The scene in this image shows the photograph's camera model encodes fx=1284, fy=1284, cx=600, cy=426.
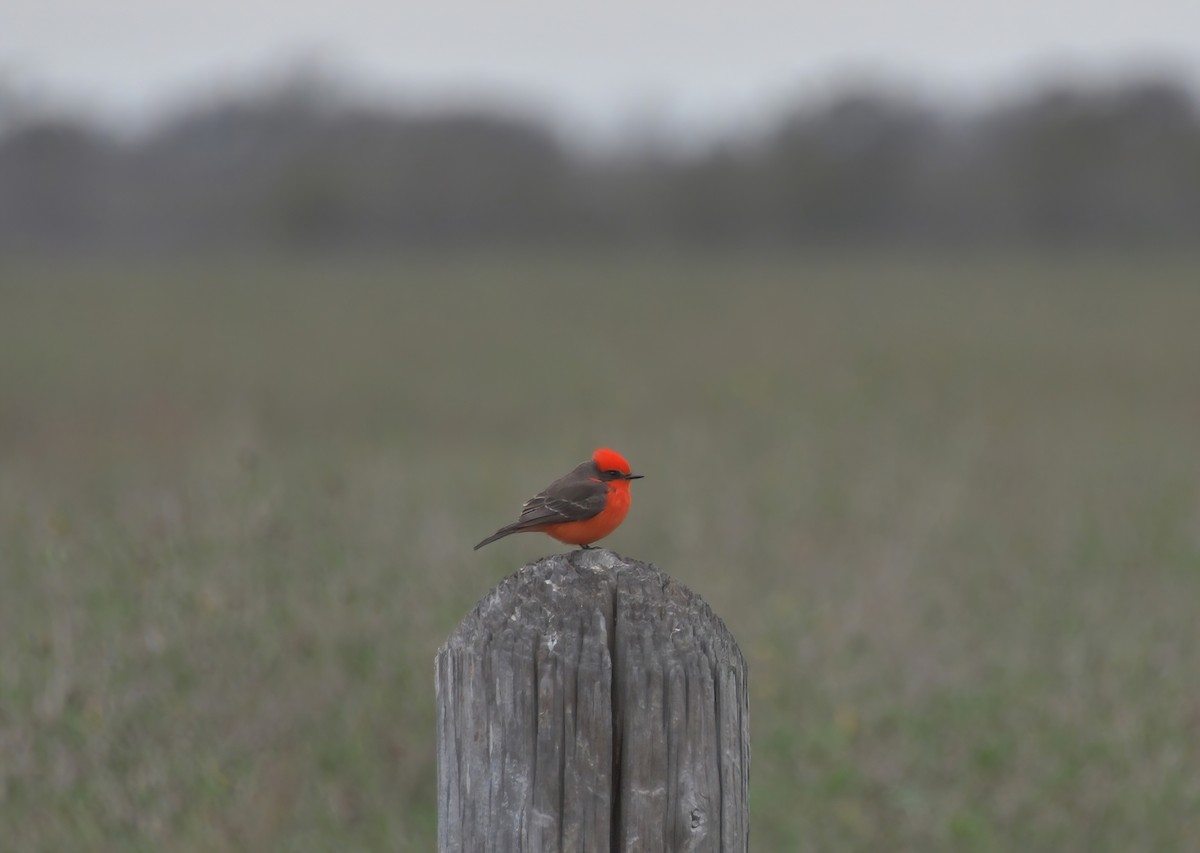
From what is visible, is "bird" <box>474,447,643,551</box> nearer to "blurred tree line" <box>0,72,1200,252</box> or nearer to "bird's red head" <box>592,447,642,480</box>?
"bird's red head" <box>592,447,642,480</box>

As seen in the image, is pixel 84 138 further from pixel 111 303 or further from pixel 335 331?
pixel 335 331

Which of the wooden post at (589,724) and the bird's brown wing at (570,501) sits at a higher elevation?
the bird's brown wing at (570,501)

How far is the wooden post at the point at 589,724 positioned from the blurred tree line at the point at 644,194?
4911 cm

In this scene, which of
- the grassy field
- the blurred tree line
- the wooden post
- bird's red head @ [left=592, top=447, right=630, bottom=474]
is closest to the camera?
the wooden post

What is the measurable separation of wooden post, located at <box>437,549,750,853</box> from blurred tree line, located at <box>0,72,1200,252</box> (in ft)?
161

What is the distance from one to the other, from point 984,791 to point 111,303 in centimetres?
2568

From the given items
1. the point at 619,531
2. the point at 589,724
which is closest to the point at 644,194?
the point at 619,531

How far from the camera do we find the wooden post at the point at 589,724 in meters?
2.31

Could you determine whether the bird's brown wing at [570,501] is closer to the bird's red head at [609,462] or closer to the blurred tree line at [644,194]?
the bird's red head at [609,462]

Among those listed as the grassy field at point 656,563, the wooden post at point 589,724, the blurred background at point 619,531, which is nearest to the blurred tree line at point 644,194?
the blurred background at point 619,531

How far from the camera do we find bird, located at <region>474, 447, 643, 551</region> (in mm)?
3584

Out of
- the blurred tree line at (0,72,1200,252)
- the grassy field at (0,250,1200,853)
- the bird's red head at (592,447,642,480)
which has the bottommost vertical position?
the grassy field at (0,250,1200,853)

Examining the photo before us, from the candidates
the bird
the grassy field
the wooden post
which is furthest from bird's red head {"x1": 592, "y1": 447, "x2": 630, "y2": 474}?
the grassy field

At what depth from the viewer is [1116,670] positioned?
7.47 meters
